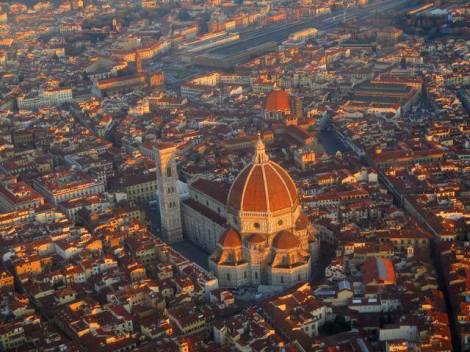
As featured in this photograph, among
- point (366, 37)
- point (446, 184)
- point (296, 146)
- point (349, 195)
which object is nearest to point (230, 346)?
point (349, 195)

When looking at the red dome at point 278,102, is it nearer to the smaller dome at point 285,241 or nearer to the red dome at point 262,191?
the red dome at point 262,191

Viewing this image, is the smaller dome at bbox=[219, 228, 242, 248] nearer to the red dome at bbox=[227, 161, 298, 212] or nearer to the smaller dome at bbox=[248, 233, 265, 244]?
the smaller dome at bbox=[248, 233, 265, 244]

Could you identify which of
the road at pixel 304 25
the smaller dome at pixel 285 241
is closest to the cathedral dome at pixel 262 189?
the smaller dome at pixel 285 241

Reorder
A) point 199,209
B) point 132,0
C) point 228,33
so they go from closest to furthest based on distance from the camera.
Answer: point 199,209, point 228,33, point 132,0

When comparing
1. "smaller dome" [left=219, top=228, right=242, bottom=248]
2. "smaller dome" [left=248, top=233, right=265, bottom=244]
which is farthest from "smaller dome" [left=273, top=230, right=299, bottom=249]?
"smaller dome" [left=219, top=228, right=242, bottom=248]

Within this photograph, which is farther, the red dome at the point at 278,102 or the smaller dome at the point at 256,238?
the red dome at the point at 278,102

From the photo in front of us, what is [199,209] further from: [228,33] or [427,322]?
[228,33]

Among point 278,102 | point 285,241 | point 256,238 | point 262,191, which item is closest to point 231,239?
point 256,238
